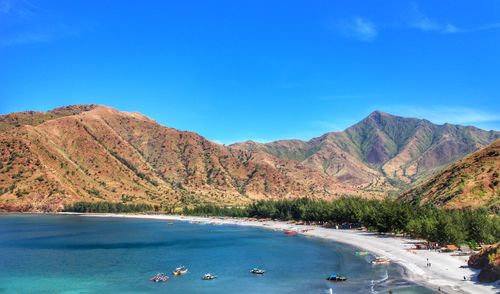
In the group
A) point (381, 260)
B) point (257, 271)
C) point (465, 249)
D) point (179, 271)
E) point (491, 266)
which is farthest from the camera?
point (465, 249)

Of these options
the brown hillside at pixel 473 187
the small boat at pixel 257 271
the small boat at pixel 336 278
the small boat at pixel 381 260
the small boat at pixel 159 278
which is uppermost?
the brown hillside at pixel 473 187

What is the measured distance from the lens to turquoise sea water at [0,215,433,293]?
89250 millimetres

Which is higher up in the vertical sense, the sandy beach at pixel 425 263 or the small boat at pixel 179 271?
the sandy beach at pixel 425 263

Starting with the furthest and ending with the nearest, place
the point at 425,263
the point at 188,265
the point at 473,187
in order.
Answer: the point at 473,187
the point at 188,265
the point at 425,263

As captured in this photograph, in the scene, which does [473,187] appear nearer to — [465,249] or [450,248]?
[465,249]

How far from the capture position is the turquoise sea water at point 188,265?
3514 inches

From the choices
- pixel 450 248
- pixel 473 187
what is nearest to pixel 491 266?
pixel 450 248

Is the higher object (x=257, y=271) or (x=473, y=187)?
(x=473, y=187)

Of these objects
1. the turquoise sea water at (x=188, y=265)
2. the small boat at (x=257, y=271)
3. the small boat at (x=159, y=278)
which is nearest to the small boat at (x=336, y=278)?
the turquoise sea water at (x=188, y=265)

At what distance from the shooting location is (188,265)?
399 feet

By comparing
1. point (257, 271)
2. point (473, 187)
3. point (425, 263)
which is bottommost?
A: point (257, 271)

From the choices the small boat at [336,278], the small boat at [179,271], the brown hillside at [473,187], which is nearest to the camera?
the small boat at [336,278]

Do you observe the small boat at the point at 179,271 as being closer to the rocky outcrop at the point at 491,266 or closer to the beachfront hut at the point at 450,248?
the rocky outcrop at the point at 491,266

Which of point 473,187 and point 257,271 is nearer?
point 257,271
